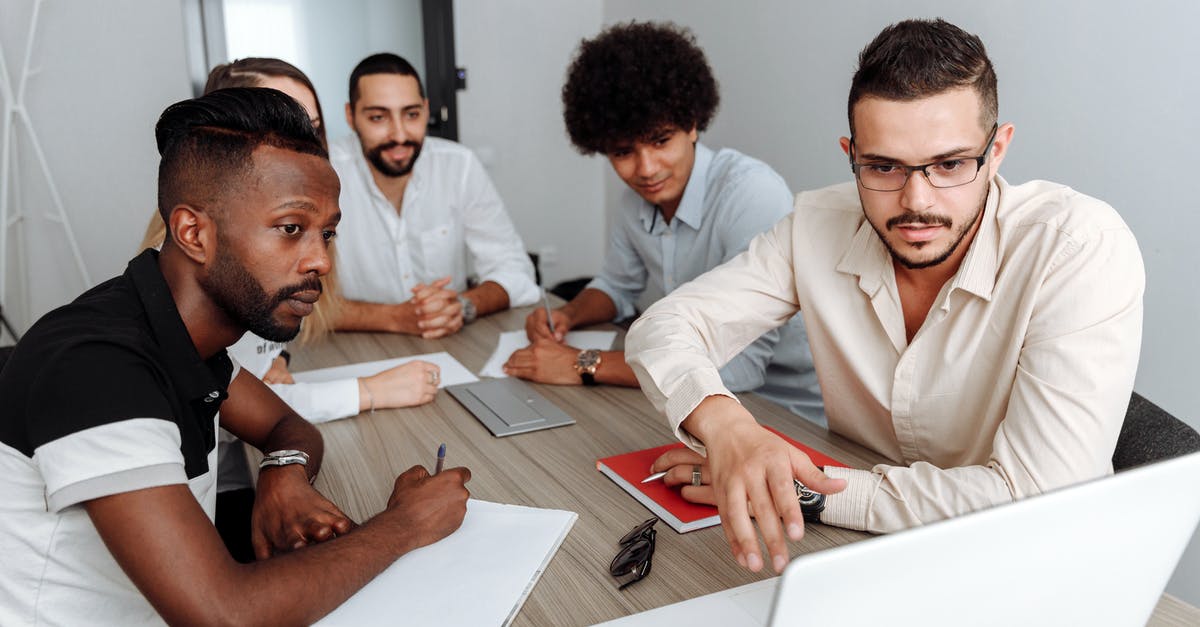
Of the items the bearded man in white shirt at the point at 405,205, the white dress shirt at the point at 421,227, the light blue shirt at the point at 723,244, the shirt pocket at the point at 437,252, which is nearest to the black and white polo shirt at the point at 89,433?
the light blue shirt at the point at 723,244

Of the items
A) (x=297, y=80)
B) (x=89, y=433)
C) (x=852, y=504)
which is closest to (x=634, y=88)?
(x=297, y=80)

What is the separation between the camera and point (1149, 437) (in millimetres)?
1093

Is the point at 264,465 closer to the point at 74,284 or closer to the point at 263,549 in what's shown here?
the point at 263,549

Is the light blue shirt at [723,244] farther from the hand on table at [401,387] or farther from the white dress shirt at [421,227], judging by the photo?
the hand on table at [401,387]

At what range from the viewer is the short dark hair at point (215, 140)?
1.00 m

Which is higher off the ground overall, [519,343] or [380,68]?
[380,68]

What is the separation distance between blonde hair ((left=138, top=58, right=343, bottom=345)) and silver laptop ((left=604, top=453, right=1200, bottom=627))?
4.95ft

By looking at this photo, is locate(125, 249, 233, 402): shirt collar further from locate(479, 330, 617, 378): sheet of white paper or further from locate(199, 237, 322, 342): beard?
locate(479, 330, 617, 378): sheet of white paper

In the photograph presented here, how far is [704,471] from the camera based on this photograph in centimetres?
114

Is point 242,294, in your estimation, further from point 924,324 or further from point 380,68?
point 380,68

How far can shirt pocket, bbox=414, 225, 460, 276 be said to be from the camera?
2.79 m

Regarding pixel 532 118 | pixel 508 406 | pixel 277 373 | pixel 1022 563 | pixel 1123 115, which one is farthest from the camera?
pixel 532 118

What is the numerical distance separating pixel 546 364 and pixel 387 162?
4.04ft

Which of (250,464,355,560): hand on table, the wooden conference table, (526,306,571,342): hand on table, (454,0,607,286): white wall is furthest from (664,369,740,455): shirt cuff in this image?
(454,0,607,286): white wall
